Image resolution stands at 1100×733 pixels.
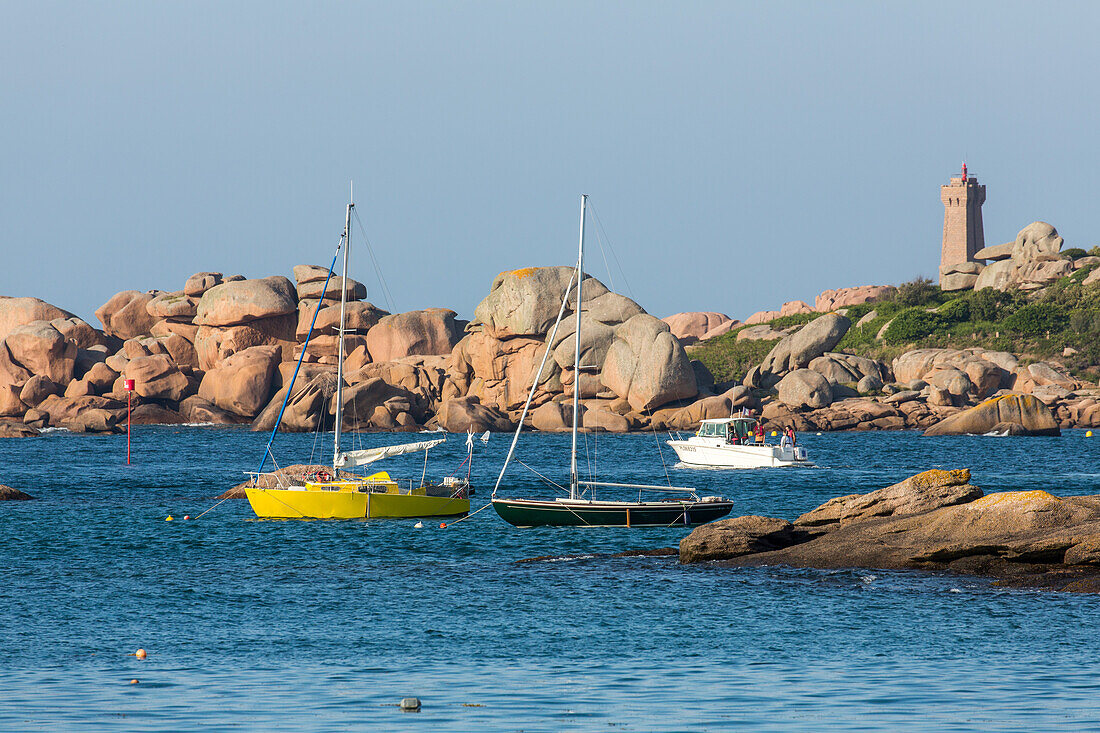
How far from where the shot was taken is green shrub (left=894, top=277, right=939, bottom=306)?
138 meters

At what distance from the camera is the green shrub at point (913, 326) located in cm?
12375

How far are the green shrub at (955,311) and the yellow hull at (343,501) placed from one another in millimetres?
96486

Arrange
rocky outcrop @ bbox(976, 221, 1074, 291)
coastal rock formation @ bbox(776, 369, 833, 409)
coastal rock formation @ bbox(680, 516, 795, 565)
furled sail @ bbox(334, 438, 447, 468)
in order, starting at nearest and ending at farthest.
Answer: coastal rock formation @ bbox(680, 516, 795, 565) < furled sail @ bbox(334, 438, 447, 468) < coastal rock formation @ bbox(776, 369, 833, 409) < rocky outcrop @ bbox(976, 221, 1074, 291)

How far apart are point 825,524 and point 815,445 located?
5287cm

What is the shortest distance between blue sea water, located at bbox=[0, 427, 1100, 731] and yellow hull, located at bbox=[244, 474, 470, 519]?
3.62 ft

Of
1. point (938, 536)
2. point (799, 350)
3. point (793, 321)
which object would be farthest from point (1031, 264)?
point (938, 536)

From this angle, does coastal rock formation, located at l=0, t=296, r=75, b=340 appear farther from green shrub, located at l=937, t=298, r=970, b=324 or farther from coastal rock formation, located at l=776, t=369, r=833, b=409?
green shrub, located at l=937, t=298, r=970, b=324

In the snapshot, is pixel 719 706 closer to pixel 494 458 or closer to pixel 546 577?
pixel 546 577

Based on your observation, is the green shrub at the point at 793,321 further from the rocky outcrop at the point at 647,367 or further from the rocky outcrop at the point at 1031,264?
the rocky outcrop at the point at 647,367

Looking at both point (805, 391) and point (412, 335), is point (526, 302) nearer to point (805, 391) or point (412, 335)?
point (412, 335)

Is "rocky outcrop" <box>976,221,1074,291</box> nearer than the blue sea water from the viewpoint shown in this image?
No

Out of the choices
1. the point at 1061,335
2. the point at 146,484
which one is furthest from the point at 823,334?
the point at 146,484

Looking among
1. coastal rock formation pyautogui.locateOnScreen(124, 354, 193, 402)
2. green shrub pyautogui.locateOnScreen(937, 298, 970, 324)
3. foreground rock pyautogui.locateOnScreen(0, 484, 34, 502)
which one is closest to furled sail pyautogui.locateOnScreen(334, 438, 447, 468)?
foreground rock pyautogui.locateOnScreen(0, 484, 34, 502)

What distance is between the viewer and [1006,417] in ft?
298
